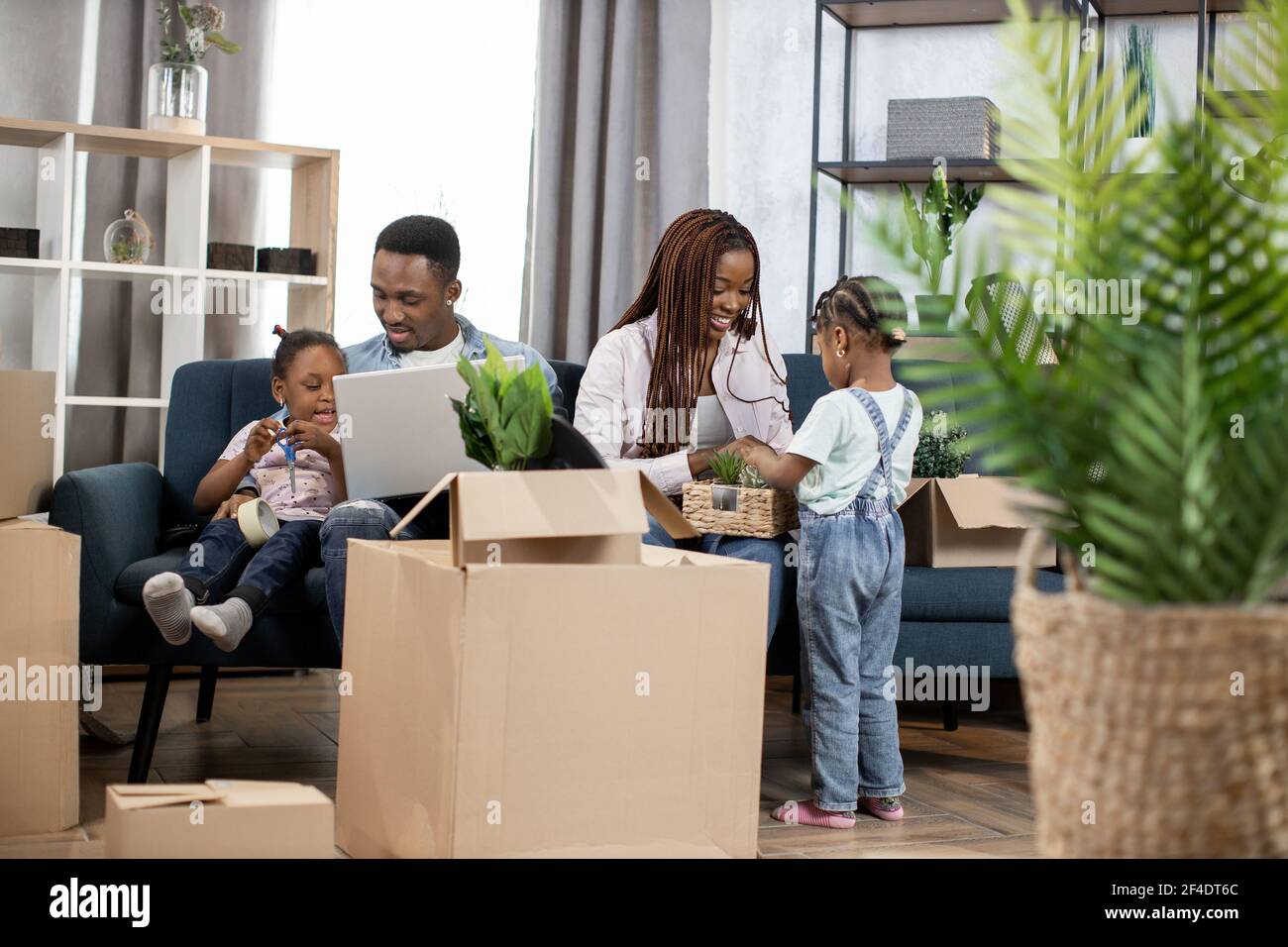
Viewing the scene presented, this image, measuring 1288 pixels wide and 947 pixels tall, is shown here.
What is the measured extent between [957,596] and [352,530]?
107 centimetres

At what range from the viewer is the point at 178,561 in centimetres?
224

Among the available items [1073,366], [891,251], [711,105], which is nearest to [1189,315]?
[1073,366]

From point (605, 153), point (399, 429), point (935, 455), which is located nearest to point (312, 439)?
point (399, 429)

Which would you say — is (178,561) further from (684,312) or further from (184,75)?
(184,75)

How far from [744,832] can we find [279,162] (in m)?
2.41

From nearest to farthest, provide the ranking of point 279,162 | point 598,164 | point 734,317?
point 734,317 → point 279,162 → point 598,164

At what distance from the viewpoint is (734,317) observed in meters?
2.51


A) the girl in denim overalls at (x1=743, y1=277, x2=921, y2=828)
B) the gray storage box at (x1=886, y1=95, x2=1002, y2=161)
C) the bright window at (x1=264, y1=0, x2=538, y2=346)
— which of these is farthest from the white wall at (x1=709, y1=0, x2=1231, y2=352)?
the girl in denim overalls at (x1=743, y1=277, x2=921, y2=828)

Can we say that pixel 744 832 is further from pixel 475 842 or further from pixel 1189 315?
pixel 1189 315

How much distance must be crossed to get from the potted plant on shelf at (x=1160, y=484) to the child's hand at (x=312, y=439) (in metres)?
1.72

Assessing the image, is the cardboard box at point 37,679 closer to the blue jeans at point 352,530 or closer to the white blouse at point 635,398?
the blue jeans at point 352,530

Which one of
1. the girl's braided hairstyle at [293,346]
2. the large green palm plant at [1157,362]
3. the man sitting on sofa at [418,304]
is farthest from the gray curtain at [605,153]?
the large green palm plant at [1157,362]

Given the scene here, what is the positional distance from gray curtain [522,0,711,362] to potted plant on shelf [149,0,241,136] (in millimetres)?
871

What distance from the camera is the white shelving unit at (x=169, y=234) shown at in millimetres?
3021
